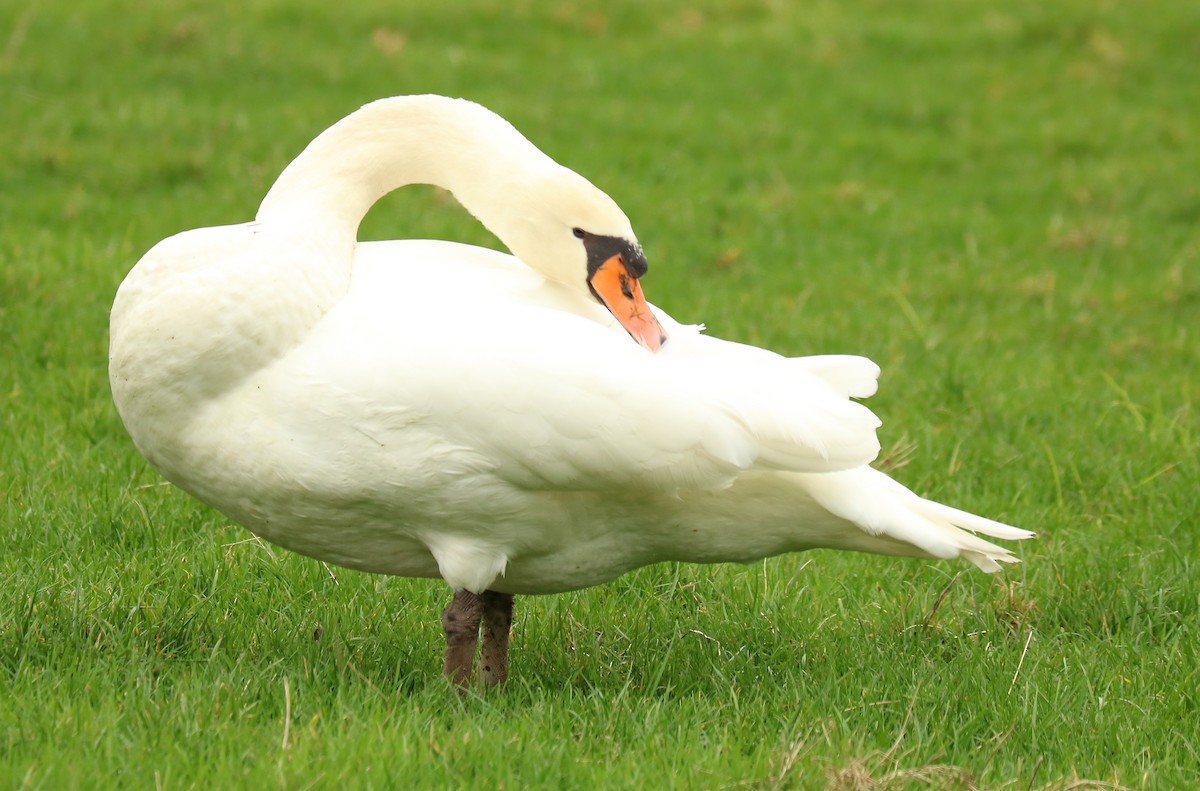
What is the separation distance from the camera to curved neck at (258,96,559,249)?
4.12 meters

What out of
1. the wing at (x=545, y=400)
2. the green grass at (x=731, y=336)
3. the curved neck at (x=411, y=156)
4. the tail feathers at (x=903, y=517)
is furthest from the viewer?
the curved neck at (x=411, y=156)

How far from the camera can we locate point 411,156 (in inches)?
166

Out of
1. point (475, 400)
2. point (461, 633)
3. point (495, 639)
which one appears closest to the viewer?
point (475, 400)

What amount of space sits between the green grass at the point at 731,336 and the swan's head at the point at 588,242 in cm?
98

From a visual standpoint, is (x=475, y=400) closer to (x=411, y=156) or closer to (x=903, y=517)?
(x=411, y=156)

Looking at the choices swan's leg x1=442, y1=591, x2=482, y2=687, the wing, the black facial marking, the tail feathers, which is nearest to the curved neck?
the black facial marking

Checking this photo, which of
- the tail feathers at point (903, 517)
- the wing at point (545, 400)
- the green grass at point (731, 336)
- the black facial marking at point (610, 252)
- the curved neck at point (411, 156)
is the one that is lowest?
the green grass at point (731, 336)

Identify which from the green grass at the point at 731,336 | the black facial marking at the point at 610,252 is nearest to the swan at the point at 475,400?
the black facial marking at the point at 610,252

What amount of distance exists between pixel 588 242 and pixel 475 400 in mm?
672

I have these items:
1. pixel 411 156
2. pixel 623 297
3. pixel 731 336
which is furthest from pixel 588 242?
pixel 731 336

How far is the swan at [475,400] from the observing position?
3559 mm

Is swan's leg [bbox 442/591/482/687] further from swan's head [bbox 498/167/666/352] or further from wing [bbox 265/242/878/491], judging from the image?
swan's head [bbox 498/167/666/352]

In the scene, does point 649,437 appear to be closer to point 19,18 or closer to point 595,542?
point 595,542

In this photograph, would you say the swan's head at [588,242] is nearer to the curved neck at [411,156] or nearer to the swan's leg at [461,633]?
the curved neck at [411,156]
